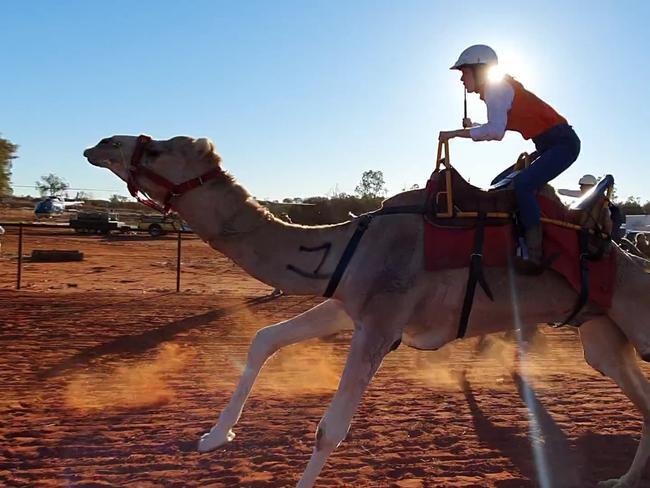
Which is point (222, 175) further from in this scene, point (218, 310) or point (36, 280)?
point (36, 280)

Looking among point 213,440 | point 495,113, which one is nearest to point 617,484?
point 495,113

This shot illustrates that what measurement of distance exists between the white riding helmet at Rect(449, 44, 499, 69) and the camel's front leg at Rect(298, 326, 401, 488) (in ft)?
6.82

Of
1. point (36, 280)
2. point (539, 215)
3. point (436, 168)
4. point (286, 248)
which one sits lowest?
point (36, 280)

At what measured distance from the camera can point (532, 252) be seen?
484cm

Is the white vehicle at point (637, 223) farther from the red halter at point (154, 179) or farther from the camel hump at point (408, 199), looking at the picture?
the red halter at point (154, 179)

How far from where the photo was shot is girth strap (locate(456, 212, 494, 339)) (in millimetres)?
4805

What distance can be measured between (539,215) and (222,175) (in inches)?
89.5

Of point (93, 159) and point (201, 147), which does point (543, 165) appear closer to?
point (201, 147)

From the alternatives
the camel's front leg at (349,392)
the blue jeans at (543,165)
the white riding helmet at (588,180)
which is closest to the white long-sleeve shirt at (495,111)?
the blue jeans at (543,165)

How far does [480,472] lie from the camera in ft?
19.3

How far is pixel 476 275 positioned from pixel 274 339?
1789mm

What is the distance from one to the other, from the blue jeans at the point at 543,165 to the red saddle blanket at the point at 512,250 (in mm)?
171

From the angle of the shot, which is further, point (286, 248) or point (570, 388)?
point (570, 388)

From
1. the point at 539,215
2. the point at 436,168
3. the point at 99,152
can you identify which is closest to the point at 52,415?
the point at 99,152
